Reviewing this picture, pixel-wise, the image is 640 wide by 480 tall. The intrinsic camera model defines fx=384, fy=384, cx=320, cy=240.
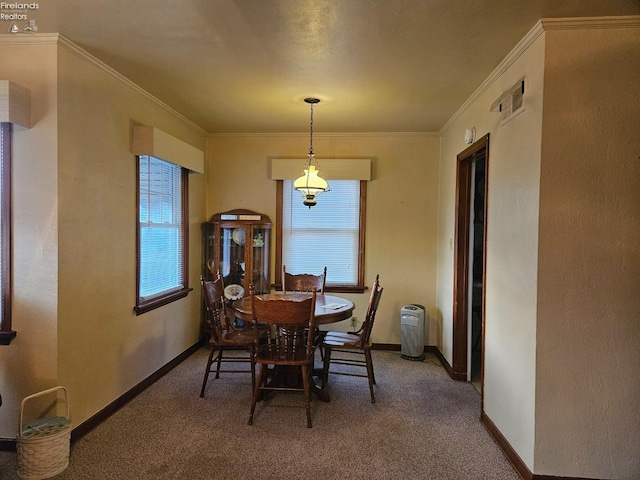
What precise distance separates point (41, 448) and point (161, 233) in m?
1.97

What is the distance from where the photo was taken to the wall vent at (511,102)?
225cm

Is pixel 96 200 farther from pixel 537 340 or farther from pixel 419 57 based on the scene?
pixel 537 340

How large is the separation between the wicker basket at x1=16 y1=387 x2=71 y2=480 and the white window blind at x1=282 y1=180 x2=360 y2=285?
9.28ft

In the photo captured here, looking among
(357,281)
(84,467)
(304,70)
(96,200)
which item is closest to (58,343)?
(84,467)

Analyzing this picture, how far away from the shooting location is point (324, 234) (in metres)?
4.64

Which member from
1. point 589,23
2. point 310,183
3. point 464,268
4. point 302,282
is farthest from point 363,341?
point 589,23

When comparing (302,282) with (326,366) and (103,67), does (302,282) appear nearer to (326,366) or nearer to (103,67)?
(326,366)

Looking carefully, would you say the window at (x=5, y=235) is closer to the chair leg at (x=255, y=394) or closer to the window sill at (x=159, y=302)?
the window sill at (x=159, y=302)

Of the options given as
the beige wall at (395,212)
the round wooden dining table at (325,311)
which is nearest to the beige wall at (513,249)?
the round wooden dining table at (325,311)

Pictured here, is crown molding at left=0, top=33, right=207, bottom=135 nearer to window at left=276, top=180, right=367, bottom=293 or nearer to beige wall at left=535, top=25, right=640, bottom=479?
window at left=276, top=180, right=367, bottom=293

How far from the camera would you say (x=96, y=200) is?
2.64 m

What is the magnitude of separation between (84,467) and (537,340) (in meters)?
2.65

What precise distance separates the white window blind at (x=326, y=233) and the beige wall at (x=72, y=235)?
1954 mm

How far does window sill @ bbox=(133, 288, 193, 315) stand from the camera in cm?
316
